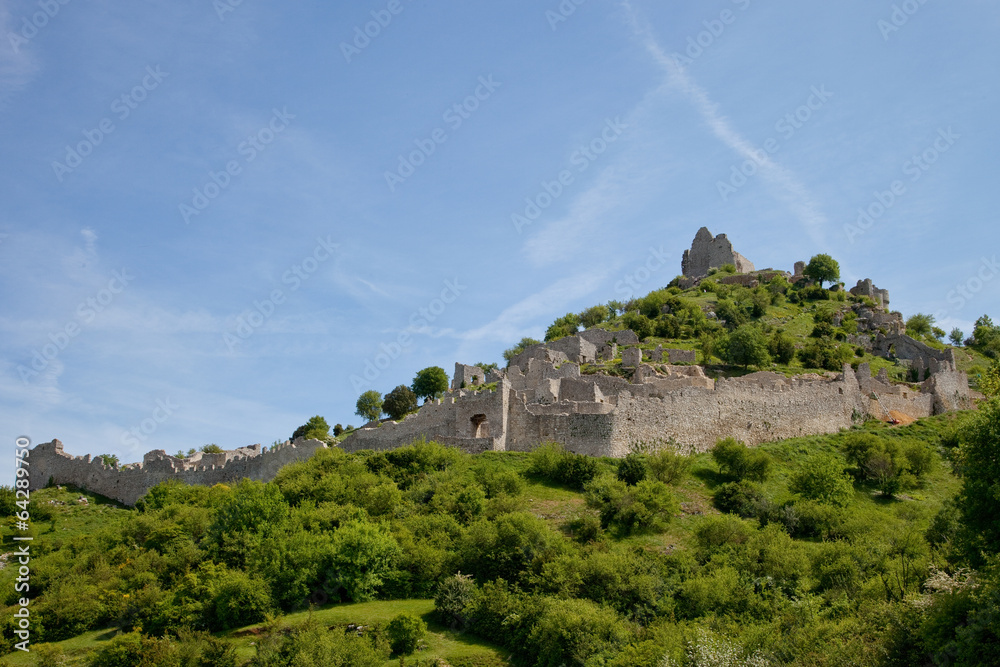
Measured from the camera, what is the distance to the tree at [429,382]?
79188mm

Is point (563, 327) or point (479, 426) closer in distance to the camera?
point (479, 426)

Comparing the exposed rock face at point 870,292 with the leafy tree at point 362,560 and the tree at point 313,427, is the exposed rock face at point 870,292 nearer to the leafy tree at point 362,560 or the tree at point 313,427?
the tree at point 313,427

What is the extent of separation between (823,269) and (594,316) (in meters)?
26.1

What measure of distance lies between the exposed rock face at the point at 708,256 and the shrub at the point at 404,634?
83.7 m

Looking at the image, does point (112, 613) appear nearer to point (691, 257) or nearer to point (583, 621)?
point (583, 621)

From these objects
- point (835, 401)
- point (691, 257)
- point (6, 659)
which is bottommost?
point (6, 659)

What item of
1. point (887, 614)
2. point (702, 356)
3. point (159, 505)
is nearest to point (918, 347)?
point (702, 356)

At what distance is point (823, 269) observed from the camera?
95.8 metres

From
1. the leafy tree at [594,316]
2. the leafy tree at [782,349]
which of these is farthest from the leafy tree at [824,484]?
the leafy tree at [594,316]

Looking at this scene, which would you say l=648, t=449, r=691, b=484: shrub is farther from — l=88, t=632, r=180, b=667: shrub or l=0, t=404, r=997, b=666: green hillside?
l=88, t=632, r=180, b=667: shrub

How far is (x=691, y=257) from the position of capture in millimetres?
115125

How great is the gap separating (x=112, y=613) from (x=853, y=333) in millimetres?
63355

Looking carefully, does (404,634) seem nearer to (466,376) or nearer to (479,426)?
(479,426)

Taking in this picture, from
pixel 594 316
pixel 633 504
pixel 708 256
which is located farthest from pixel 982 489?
pixel 708 256
